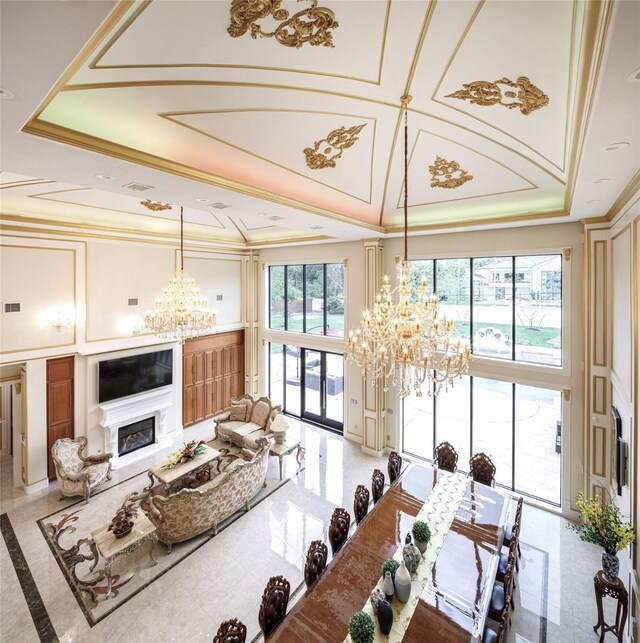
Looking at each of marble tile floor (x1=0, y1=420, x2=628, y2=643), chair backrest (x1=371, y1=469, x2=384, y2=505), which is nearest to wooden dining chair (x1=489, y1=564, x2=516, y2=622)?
marble tile floor (x1=0, y1=420, x2=628, y2=643)

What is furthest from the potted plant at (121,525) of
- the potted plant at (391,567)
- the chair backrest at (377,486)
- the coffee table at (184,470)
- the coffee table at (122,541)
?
the potted plant at (391,567)

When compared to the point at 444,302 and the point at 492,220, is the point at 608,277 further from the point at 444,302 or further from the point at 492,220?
the point at 444,302

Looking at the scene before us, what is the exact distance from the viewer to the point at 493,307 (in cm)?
615

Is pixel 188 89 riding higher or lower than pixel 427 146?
lower

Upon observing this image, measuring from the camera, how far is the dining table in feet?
9.02

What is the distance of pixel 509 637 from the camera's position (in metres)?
3.71

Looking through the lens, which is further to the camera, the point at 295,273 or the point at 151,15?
the point at 295,273

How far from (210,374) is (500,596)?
765cm

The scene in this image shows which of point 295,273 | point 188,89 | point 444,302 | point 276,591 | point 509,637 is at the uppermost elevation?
point 188,89

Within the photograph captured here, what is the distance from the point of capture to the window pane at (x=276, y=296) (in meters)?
9.59

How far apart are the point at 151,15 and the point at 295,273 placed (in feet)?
23.8

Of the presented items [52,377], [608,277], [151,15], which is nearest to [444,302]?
[608,277]

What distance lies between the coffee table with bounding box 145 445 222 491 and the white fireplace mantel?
53.5 inches

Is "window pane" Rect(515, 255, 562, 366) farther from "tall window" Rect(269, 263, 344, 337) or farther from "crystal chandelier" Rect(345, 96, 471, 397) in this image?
"tall window" Rect(269, 263, 344, 337)
